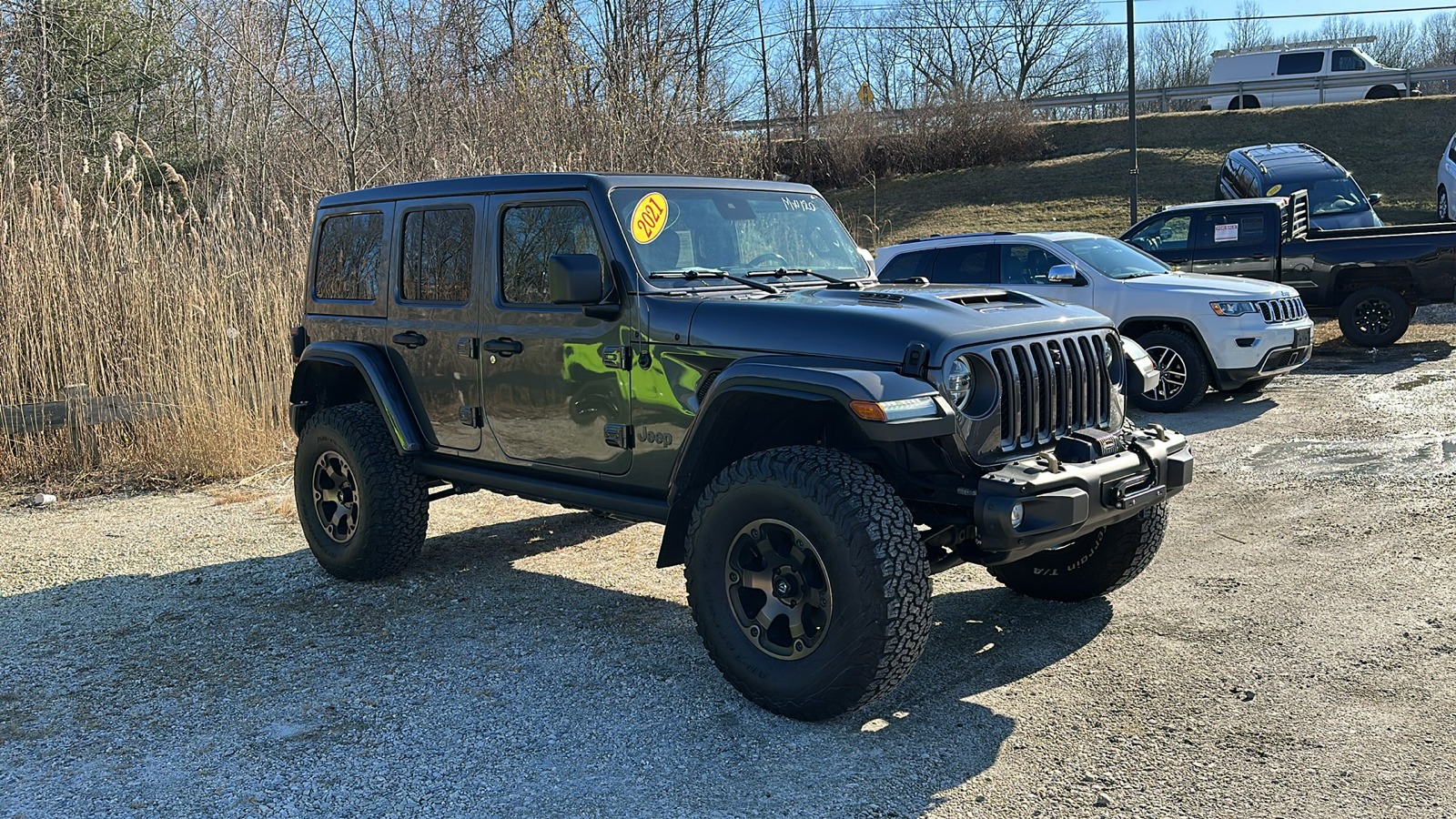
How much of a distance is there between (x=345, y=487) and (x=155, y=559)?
151 cm

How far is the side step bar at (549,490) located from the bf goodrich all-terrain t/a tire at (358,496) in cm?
17

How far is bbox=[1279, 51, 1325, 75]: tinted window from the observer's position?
1280 inches

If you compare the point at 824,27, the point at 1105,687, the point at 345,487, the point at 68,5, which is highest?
the point at 824,27

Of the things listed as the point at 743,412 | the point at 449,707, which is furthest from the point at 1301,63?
the point at 449,707

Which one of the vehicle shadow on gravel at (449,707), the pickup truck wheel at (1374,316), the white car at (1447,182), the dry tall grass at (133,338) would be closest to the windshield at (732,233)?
the vehicle shadow on gravel at (449,707)

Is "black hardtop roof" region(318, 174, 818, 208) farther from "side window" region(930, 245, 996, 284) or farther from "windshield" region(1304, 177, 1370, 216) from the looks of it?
"windshield" region(1304, 177, 1370, 216)

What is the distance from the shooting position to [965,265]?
10664 millimetres

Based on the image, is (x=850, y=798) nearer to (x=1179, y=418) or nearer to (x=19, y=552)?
(x=19, y=552)

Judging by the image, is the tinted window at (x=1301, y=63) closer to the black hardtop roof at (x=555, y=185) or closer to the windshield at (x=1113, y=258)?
the windshield at (x=1113, y=258)

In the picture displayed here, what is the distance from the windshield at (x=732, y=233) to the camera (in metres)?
4.70

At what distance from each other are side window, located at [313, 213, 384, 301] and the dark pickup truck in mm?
9568

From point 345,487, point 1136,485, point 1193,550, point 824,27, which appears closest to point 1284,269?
point 1193,550

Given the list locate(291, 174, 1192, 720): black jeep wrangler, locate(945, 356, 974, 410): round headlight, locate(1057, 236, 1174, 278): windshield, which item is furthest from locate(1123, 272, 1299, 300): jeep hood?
locate(945, 356, 974, 410): round headlight

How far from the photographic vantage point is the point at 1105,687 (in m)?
4.19
